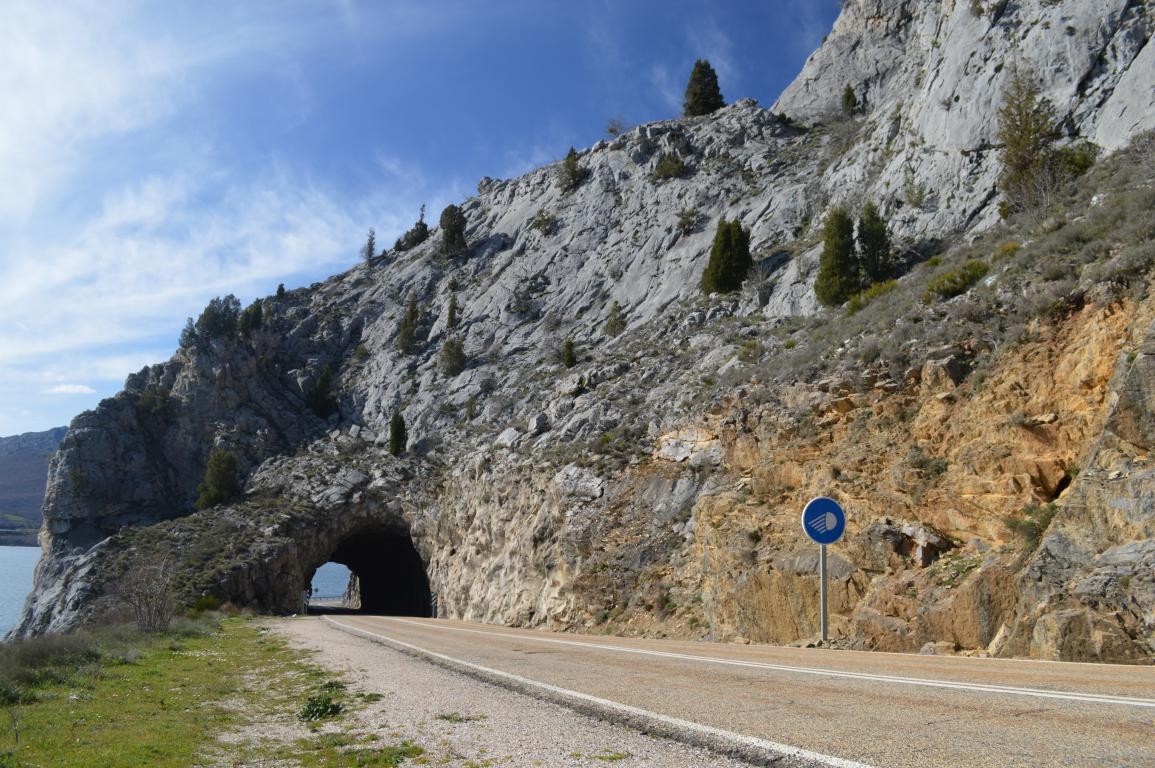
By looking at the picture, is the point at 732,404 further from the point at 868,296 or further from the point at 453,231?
the point at 453,231

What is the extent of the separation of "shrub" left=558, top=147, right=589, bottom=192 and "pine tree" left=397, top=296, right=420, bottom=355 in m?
20.3

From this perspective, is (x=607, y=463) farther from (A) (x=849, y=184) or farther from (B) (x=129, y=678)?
(A) (x=849, y=184)

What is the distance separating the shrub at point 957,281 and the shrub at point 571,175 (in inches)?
2145

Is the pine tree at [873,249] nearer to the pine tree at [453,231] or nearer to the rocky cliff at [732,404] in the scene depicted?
the rocky cliff at [732,404]

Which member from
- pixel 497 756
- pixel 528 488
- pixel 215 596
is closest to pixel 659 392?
pixel 528 488

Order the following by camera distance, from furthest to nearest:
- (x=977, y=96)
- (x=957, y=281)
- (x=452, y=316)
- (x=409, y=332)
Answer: (x=409, y=332), (x=452, y=316), (x=977, y=96), (x=957, y=281)

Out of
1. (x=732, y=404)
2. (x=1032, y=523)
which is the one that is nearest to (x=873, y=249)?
(x=732, y=404)

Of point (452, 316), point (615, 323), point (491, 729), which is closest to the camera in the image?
point (491, 729)

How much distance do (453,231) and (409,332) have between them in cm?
1603

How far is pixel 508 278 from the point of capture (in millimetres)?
67625

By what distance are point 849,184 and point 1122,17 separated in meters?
16.7

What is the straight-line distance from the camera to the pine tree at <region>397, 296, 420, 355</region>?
6825 centimetres

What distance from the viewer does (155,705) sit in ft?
32.6

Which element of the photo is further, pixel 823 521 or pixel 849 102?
pixel 849 102
